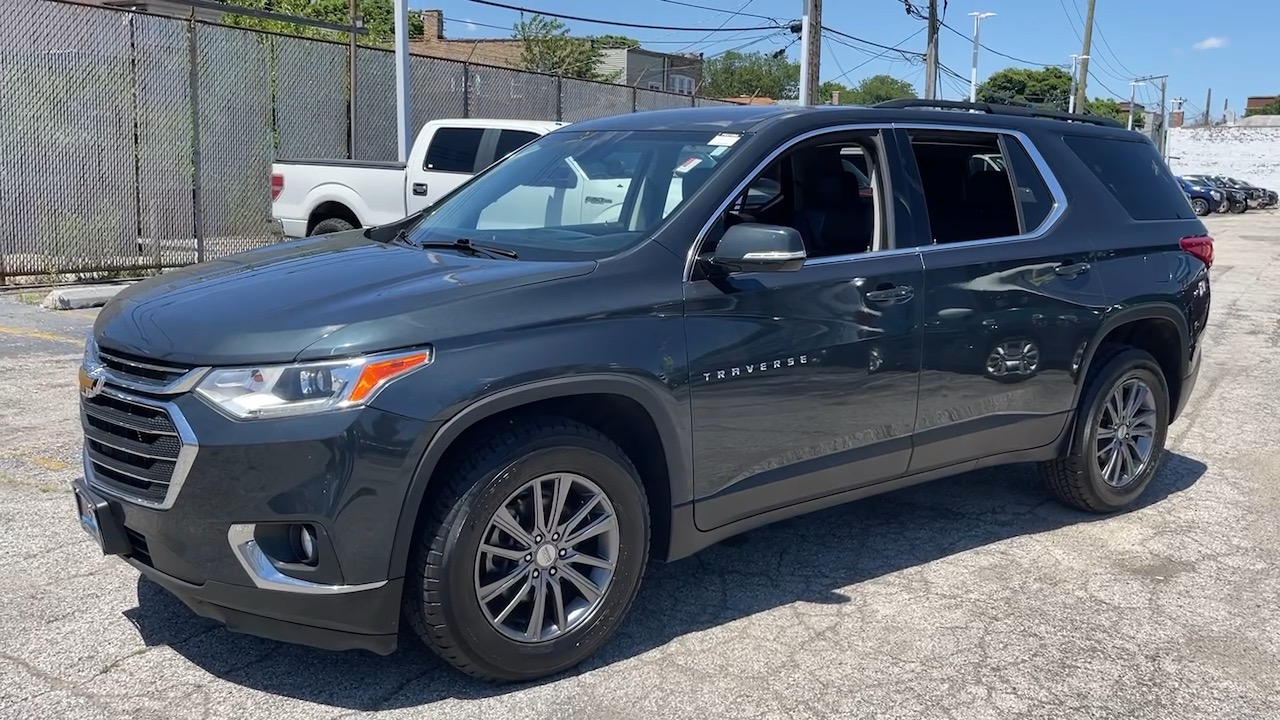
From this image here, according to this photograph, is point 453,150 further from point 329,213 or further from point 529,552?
point 529,552

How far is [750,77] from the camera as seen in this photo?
3115 inches

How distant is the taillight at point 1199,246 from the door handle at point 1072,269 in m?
0.84

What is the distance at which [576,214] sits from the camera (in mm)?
4367

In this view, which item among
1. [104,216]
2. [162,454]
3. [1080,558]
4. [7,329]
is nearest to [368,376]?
[162,454]

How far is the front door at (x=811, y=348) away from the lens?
3928mm

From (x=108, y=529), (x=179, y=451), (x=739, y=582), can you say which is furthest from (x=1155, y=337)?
(x=108, y=529)

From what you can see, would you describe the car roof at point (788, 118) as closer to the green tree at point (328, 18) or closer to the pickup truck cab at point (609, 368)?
the pickup truck cab at point (609, 368)

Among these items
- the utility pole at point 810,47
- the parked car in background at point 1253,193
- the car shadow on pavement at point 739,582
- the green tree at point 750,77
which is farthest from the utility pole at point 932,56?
the green tree at point 750,77

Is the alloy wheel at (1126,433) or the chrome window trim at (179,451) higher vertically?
the chrome window trim at (179,451)

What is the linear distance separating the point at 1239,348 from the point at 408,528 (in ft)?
33.8

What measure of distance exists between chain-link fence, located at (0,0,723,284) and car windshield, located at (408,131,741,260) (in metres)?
9.22

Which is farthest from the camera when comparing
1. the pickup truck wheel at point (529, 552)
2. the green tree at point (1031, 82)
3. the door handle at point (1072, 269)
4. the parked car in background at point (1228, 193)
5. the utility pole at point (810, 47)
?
the green tree at point (1031, 82)

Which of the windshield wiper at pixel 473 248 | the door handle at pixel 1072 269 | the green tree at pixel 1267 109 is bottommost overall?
the door handle at pixel 1072 269

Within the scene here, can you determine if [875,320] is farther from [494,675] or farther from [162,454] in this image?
[162,454]
